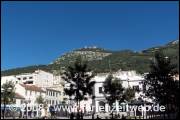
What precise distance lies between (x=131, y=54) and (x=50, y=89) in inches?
2599

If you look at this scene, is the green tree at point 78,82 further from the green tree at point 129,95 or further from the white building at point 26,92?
the white building at point 26,92

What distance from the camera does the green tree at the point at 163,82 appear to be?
42719 millimetres

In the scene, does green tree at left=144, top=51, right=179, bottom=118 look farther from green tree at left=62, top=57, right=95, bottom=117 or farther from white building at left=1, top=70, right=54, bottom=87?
white building at left=1, top=70, right=54, bottom=87

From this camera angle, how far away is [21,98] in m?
92.5

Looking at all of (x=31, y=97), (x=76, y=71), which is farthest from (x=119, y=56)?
(x=76, y=71)

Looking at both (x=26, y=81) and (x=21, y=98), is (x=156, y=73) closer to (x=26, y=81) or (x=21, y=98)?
(x=21, y=98)

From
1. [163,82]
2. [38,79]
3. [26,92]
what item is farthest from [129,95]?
[38,79]

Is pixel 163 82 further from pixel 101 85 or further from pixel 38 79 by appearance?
pixel 38 79

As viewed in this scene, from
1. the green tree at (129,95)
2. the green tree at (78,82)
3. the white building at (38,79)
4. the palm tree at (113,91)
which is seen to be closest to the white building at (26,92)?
the white building at (38,79)

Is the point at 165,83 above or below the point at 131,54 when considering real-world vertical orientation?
below

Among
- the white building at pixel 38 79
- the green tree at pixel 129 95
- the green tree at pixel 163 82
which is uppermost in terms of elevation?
the white building at pixel 38 79

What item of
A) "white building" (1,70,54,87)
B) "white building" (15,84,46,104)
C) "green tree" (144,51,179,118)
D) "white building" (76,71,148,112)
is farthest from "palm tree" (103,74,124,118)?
"white building" (1,70,54,87)

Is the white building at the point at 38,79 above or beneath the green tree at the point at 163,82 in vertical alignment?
above

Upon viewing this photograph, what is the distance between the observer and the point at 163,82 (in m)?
43.6
